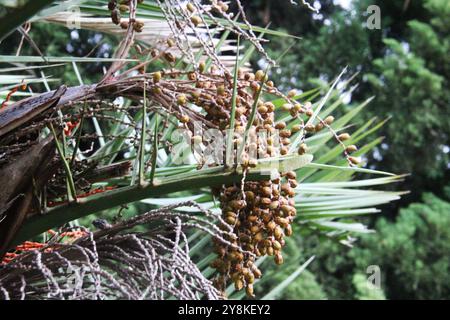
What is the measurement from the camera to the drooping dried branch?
2.11 feet

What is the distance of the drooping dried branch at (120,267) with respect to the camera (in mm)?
643

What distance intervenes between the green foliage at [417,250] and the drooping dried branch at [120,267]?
4.21 m

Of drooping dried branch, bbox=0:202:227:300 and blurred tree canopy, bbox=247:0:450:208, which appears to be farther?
blurred tree canopy, bbox=247:0:450:208

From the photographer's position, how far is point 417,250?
4836mm

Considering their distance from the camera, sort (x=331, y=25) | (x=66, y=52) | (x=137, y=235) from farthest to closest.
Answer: (x=331, y=25)
(x=66, y=52)
(x=137, y=235)

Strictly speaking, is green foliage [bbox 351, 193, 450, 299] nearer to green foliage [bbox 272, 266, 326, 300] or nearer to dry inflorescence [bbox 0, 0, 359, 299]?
green foliage [bbox 272, 266, 326, 300]

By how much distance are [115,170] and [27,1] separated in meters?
0.40

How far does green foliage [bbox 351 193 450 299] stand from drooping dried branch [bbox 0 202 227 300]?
4214mm

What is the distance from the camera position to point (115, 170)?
3.13 feet

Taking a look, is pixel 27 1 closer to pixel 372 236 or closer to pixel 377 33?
pixel 372 236

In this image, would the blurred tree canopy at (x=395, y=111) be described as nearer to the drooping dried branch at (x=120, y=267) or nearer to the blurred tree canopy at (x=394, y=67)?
the blurred tree canopy at (x=394, y=67)

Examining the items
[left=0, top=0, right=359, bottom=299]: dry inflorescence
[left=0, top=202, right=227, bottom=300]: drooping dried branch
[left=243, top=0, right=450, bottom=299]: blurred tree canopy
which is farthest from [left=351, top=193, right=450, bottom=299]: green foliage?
[left=0, top=202, right=227, bottom=300]: drooping dried branch

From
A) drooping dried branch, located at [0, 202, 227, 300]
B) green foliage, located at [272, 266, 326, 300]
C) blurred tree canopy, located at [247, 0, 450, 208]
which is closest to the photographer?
drooping dried branch, located at [0, 202, 227, 300]
